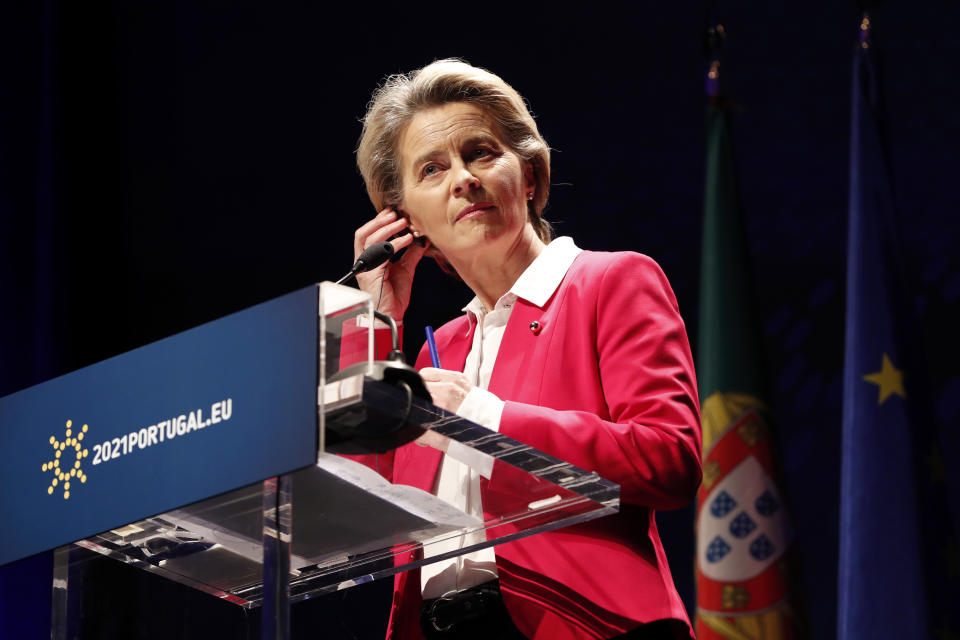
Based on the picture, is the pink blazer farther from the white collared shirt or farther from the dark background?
the dark background

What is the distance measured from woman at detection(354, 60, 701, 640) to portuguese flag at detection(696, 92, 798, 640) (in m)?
1.43

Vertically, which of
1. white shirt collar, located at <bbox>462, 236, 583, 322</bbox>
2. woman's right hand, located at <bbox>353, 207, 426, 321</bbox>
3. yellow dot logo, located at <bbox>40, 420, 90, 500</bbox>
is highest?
woman's right hand, located at <bbox>353, 207, 426, 321</bbox>

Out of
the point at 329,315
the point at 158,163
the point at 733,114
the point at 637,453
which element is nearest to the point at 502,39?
the point at 733,114

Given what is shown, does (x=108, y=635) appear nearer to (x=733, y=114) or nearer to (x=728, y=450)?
(x=728, y=450)

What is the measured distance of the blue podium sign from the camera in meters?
1.21

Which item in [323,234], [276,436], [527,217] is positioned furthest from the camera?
[323,234]

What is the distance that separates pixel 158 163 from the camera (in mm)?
4180

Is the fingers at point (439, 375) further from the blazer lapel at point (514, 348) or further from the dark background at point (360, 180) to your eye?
the dark background at point (360, 180)

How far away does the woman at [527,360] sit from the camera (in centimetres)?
161

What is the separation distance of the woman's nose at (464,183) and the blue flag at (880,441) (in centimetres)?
170

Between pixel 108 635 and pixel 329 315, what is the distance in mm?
633

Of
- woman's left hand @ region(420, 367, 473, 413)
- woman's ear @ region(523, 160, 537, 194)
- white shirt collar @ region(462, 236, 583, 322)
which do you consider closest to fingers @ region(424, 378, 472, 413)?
woman's left hand @ region(420, 367, 473, 413)

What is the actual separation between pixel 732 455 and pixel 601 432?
190 centimetres

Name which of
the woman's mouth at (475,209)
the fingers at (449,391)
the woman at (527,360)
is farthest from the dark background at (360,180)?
the fingers at (449,391)
